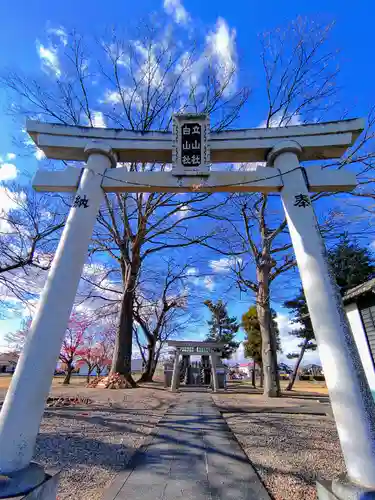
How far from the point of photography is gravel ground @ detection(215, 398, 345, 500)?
299 cm

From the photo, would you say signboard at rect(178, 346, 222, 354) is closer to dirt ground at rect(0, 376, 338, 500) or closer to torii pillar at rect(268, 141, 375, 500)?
dirt ground at rect(0, 376, 338, 500)

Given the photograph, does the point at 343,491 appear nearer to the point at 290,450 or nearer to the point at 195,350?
the point at 290,450

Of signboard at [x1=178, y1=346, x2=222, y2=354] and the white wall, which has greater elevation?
signboard at [x1=178, y1=346, x2=222, y2=354]

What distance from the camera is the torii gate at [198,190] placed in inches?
104

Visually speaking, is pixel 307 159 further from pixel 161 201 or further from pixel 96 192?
pixel 161 201

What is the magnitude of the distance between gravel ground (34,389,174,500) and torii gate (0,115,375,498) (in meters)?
0.77

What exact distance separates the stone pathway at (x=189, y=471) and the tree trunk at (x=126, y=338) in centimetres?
654

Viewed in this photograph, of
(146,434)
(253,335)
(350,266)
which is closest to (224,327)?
(253,335)

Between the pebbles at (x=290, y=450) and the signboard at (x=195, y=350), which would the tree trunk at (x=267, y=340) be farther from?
the pebbles at (x=290, y=450)

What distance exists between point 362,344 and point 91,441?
676cm

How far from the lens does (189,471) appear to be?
10.7 ft

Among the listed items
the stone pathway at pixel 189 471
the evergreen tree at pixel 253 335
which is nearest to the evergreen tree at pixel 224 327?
the evergreen tree at pixel 253 335

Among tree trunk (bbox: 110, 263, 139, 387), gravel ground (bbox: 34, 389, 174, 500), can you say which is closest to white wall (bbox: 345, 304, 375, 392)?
gravel ground (bbox: 34, 389, 174, 500)

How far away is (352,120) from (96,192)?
13.6 feet
